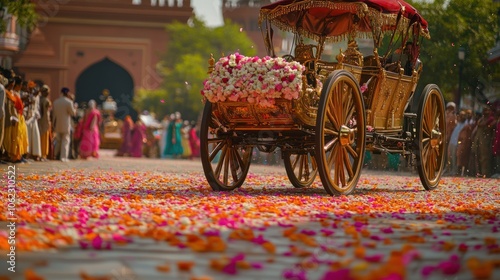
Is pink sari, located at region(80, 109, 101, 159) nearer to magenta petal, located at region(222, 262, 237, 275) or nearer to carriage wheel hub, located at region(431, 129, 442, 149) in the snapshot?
carriage wheel hub, located at region(431, 129, 442, 149)

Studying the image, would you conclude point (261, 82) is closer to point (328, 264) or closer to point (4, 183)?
point (4, 183)

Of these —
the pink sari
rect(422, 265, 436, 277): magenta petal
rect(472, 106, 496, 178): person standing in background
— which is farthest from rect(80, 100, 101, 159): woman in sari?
rect(422, 265, 436, 277): magenta petal

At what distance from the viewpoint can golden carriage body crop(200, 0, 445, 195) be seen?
10.3 meters

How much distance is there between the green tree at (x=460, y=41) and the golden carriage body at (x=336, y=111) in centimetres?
1359

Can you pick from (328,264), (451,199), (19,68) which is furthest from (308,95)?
(19,68)

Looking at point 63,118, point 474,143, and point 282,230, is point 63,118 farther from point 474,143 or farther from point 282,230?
point 282,230

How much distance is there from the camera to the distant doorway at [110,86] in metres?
59.1

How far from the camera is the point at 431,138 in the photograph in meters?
12.8

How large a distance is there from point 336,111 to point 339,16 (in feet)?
7.87

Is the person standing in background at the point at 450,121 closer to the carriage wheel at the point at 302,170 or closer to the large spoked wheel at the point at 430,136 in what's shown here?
the large spoked wheel at the point at 430,136

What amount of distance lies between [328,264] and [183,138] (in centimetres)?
3111

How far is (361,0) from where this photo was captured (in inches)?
444

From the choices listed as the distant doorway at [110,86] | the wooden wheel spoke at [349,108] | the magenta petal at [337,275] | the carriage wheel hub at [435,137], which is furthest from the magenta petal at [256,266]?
the distant doorway at [110,86]

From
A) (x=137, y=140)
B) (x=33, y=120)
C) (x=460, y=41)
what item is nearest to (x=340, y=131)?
(x=33, y=120)
